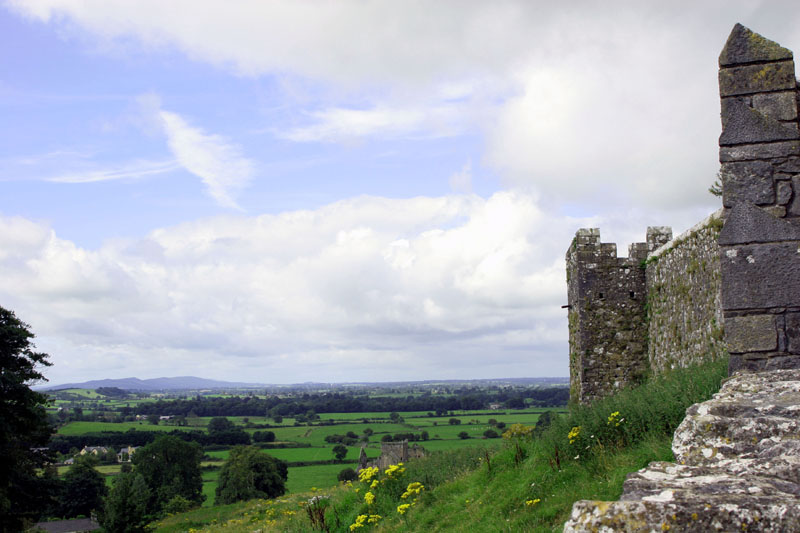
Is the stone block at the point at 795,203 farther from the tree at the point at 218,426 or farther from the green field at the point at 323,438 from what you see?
the tree at the point at 218,426

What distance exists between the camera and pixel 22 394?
2170 centimetres

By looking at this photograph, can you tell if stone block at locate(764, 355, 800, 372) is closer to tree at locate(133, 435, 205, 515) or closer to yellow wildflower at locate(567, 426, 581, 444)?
yellow wildflower at locate(567, 426, 581, 444)

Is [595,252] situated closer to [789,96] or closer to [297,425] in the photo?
[789,96]

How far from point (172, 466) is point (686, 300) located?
1949 inches

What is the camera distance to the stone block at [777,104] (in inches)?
231

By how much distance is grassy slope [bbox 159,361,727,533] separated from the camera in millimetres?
7098

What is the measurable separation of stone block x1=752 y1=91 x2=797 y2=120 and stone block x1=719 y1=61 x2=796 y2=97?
6 cm

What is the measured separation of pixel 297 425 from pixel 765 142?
318ft

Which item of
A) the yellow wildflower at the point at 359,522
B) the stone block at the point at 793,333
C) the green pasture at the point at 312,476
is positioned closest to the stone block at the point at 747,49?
the stone block at the point at 793,333

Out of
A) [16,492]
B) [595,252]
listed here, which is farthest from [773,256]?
[16,492]

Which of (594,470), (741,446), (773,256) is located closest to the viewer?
(741,446)

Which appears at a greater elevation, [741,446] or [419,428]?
[741,446]

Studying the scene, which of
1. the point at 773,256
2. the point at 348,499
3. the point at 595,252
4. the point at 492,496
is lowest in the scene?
the point at 348,499

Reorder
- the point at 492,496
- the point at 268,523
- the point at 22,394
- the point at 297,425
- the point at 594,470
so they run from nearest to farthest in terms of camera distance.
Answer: the point at 594,470
the point at 492,496
the point at 268,523
the point at 22,394
the point at 297,425
